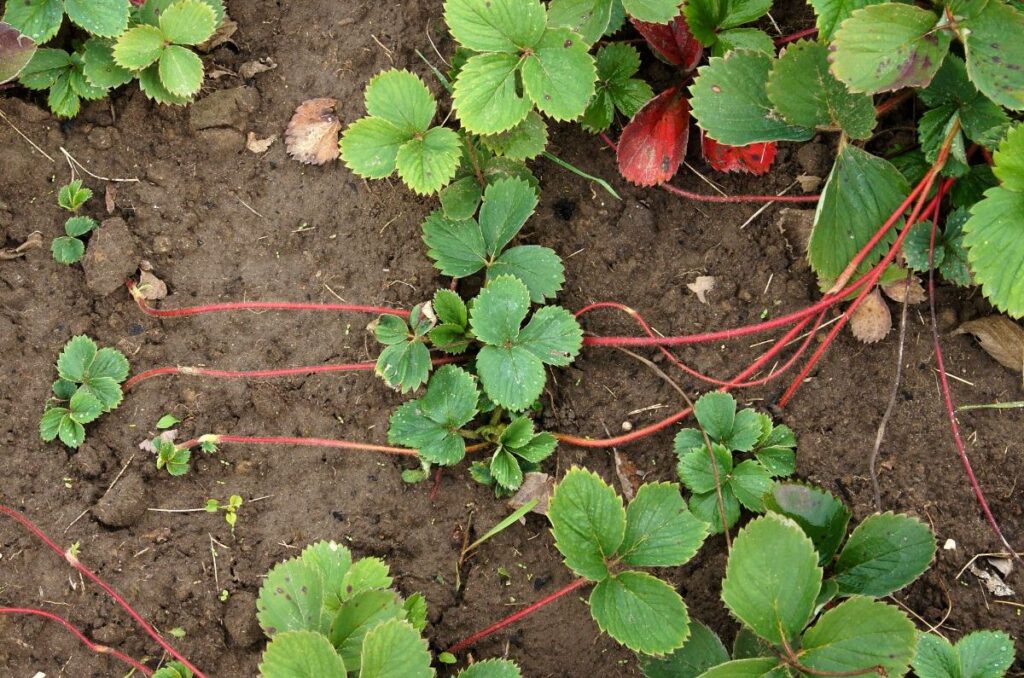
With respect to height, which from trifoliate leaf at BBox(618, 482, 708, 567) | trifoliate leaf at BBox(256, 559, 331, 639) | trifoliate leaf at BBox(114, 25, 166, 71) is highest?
trifoliate leaf at BBox(114, 25, 166, 71)

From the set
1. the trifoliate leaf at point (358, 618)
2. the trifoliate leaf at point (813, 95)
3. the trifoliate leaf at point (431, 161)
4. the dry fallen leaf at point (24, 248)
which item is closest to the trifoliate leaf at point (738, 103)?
the trifoliate leaf at point (813, 95)

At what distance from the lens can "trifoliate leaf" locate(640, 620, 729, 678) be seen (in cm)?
179

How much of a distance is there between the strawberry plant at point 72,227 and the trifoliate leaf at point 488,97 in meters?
1.00

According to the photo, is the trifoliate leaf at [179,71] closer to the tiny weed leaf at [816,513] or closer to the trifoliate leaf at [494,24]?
the trifoliate leaf at [494,24]

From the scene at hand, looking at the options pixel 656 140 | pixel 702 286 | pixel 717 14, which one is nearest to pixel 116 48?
pixel 656 140

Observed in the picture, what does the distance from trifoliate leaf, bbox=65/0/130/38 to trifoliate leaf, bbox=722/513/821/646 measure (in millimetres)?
1881

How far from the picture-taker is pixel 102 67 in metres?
2.14

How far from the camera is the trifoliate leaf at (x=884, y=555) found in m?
1.77

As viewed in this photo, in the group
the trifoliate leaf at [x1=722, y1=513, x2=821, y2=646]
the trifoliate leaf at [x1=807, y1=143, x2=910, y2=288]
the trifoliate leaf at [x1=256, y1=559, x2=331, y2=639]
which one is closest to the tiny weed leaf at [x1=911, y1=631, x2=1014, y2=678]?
the trifoliate leaf at [x1=722, y1=513, x2=821, y2=646]

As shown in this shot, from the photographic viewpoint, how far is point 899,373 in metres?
2.01

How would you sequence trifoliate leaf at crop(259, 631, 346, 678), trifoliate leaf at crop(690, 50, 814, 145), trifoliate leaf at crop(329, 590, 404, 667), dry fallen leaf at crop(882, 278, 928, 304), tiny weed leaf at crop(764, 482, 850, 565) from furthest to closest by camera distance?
dry fallen leaf at crop(882, 278, 928, 304) < trifoliate leaf at crop(690, 50, 814, 145) < tiny weed leaf at crop(764, 482, 850, 565) < trifoliate leaf at crop(329, 590, 404, 667) < trifoliate leaf at crop(259, 631, 346, 678)

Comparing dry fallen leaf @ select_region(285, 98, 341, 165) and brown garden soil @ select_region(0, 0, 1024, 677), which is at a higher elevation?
dry fallen leaf @ select_region(285, 98, 341, 165)

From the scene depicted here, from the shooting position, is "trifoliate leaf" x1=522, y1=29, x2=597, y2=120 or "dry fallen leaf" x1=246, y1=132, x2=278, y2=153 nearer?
"trifoliate leaf" x1=522, y1=29, x2=597, y2=120

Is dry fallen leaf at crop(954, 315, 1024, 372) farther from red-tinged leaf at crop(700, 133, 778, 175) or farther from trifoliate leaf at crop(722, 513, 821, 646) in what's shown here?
trifoliate leaf at crop(722, 513, 821, 646)
